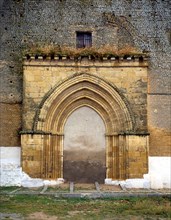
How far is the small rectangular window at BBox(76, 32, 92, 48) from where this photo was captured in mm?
15523

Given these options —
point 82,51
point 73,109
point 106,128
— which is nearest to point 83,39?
point 82,51

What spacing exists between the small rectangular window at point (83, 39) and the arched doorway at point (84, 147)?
257cm

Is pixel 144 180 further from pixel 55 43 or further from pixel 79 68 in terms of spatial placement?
pixel 55 43

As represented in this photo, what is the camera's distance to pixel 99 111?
1503cm

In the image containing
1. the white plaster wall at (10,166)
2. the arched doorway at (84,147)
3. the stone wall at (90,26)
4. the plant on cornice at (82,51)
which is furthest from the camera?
the stone wall at (90,26)

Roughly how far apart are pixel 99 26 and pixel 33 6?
9.13ft

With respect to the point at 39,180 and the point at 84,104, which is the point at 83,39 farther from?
the point at 39,180

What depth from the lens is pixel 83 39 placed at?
15562mm

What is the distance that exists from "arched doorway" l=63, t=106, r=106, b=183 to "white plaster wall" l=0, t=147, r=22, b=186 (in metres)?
1.78

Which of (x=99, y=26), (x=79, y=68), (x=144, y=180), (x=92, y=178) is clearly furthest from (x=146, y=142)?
(x=99, y=26)

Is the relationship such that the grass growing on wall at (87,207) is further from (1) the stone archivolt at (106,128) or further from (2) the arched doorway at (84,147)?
(2) the arched doorway at (84,147)

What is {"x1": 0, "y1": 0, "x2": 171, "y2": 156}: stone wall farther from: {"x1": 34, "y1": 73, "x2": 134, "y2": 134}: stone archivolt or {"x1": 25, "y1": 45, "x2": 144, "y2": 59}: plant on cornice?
{"x1": 34, "y1": 73, "x2": 134, "y2": 134}: stone archivolt

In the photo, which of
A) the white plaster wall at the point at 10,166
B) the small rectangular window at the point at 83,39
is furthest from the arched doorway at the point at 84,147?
the small rectangular window at the point at 83,39

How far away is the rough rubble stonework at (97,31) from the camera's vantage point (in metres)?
14.9
